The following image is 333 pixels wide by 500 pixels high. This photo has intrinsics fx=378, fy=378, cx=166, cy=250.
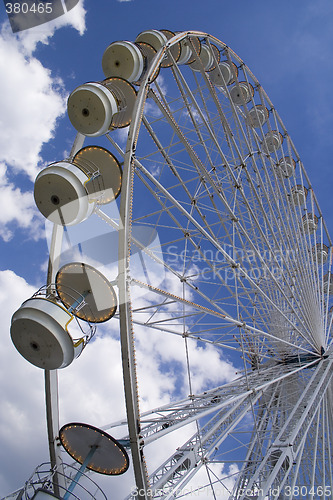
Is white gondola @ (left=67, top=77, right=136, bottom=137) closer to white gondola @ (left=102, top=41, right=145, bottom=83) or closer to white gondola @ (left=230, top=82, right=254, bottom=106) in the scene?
white gondola @ (left=102, top=41, right=145, bottom=83)

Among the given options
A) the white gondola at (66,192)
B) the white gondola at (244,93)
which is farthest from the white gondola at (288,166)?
the white gondola at (66,192)

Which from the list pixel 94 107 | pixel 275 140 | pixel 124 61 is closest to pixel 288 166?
pixel 275 140

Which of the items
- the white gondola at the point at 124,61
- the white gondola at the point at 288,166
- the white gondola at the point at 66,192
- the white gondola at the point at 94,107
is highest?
the white gondola at the point at 288,166

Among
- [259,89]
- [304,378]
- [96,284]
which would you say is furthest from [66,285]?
[259,89]

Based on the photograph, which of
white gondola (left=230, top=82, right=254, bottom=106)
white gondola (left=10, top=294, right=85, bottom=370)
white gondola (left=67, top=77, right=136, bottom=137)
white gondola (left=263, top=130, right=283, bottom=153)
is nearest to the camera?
white gondola (left=10, top=294, right=85, bottom=370)

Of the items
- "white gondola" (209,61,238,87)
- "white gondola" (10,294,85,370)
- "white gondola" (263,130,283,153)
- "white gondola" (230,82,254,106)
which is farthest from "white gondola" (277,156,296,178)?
"white gondola" (10,294,85,370)

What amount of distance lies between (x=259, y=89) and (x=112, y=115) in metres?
12.6

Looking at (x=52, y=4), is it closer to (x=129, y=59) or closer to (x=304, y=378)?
(x=129, y=59)

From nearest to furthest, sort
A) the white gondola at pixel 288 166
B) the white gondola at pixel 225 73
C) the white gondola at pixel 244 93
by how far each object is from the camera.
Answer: the white gondola at pixel 225 73 < the white gondola at pixel 244 93 < the white gondola at pixel 288 166

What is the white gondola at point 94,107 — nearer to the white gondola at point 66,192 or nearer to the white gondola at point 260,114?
the white gondola at point 66,192

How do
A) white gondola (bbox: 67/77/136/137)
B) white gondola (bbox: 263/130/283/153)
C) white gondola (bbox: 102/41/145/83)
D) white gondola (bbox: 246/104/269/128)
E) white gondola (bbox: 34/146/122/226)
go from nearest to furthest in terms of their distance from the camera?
white gondola (bbox: 34/146/122/226) < white gondola (bbox: 67/77/136/137) < white gondola (bbox: 102/41/145/83) < white gondola (bbox: 246/104/269/128) < white gondola (bbox: 263/130/283/153)

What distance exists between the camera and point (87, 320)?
719 cm

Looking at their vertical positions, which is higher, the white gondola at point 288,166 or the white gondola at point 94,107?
the white gondola at point 288,166

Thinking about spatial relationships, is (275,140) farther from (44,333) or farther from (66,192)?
(44,333)
